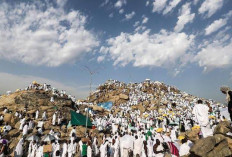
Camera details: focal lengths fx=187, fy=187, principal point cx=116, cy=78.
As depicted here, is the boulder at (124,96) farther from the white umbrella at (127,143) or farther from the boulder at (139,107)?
the white umbrella at (127,143)

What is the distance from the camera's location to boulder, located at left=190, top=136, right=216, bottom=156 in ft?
19.9

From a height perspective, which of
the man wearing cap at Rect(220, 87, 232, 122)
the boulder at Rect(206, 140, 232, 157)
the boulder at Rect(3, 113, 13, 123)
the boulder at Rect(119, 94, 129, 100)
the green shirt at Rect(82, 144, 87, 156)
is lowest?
the green shirt at Rect(82, 144, 87, 156)

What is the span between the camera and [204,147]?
6.12 metres

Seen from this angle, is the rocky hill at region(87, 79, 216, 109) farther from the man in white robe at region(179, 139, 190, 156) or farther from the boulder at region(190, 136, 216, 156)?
the boulder at region(190, 136, 216, 156)

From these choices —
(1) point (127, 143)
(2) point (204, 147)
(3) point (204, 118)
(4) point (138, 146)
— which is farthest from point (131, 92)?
(2) point (204, 147)

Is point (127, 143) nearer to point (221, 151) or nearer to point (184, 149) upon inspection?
point (184, 149)

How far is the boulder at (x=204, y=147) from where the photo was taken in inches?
239

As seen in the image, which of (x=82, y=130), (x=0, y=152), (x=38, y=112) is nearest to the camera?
(x=0, y=152)

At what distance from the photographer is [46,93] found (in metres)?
33.8

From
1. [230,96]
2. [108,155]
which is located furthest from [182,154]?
[108,155]

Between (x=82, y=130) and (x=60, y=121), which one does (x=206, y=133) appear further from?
(x=60, y=121)

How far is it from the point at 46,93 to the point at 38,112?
8.47 meters

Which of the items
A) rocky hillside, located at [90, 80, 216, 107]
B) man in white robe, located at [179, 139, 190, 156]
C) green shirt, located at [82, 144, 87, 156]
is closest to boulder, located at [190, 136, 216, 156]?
man in white robe, located at [179, 139, 190, 156]

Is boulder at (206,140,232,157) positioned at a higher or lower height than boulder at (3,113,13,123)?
lower
